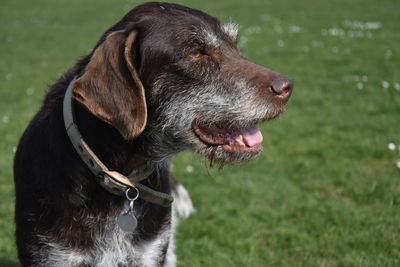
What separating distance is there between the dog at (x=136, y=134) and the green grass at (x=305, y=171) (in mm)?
414

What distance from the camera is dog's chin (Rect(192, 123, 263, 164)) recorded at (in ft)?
11.2

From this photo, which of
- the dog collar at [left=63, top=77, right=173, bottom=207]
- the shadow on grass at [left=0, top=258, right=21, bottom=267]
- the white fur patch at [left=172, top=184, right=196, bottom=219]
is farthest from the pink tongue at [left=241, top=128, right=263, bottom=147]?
the shadow on grass at [left=0, top=258, right=21, bottom=267]

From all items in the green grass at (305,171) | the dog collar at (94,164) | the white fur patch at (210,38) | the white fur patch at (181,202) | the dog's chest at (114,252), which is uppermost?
the white fur patch at (210,38)

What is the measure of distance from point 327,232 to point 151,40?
10.2 feet

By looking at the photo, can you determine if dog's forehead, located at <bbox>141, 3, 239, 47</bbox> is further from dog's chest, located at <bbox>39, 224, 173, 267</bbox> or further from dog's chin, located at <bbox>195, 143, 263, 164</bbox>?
dog's chest, located at <bbox>39, 224, 173, 267</bbox>

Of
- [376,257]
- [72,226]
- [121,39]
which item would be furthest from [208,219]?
[121,39]

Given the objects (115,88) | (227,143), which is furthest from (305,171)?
(115,88)

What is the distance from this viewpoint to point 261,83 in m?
3.28

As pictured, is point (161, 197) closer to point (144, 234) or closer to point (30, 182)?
point (144, 234)

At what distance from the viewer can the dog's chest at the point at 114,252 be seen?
3251 millimetres

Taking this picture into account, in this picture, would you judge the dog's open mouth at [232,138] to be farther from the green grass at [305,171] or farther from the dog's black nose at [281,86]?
the dog's black nose at [281,86]

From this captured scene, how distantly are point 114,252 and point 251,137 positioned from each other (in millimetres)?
1181

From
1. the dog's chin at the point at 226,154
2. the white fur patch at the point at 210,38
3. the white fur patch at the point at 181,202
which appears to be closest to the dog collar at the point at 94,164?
the dog's chin at the point at 226,154

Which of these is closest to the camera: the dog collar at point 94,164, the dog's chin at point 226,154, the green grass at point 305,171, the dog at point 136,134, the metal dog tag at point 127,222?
the dog collar at point 94,164
